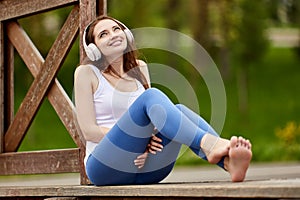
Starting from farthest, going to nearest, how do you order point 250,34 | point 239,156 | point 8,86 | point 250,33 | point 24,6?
point 250,34 → point 250,33 → point 8,86 → point 24,6 → point 239,156

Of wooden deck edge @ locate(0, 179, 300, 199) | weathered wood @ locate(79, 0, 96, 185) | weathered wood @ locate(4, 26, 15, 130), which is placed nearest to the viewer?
wooden deck edge @ locate(0, 179, 300, 199)

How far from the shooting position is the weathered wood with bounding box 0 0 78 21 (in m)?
4.86

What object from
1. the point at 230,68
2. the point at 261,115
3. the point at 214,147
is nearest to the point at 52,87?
the point at 214,147

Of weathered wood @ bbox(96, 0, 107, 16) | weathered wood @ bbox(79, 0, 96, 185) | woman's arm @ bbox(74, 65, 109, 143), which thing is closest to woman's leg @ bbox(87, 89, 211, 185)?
woman's arm @ bbox(74, 65, 109, 143)

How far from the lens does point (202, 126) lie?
12.3 ft

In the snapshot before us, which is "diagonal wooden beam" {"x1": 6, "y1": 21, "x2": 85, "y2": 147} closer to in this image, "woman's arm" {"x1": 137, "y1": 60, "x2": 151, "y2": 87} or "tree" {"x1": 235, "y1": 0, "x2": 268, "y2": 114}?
"woman's arm" {"x1": 137, "y1": 60, "x2": 151, "y2": 87}

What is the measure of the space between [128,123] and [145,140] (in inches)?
5.4

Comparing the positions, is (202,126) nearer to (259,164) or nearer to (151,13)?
(259,164)

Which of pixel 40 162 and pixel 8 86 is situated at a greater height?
pixel 8 86

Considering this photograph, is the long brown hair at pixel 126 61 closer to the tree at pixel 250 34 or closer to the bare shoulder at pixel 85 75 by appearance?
the bare shoulder at pixel 85 75

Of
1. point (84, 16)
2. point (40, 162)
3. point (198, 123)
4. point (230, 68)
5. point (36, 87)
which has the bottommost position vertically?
point (230, 68)

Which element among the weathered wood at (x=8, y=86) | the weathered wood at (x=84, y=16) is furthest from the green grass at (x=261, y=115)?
the weathered wood at (x=84, y=16)

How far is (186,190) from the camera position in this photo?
3.28 m

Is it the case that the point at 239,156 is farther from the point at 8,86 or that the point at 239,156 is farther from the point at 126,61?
the point at 8,86
